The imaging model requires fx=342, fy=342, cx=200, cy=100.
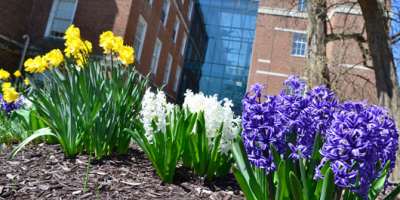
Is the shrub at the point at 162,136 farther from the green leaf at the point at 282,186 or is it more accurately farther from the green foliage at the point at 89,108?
the green leaf at the point at 282,186

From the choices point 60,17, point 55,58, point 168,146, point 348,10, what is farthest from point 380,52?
point 60,17

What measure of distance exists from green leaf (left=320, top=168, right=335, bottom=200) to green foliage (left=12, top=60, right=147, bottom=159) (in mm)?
2218

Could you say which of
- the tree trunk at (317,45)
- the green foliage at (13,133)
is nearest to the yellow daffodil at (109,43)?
the green foliage at (13,133)

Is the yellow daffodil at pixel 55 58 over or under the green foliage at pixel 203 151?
over

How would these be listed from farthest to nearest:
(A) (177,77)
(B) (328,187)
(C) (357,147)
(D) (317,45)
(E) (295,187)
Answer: (A) (177,77)
(D) (317,45)
(E) (295,187)
(B) (328,187)
(C) (357,147)

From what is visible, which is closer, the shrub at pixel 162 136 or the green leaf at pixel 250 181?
the green leaf at pixel 250 181

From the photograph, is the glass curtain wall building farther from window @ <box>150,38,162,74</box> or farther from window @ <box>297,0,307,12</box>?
window @ <box>297,0,307,12</box>

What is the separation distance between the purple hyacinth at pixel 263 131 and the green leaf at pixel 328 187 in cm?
34

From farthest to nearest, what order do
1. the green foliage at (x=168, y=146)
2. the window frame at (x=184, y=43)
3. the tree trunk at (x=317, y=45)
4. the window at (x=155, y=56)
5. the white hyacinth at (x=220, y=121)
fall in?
the window frame at (x=184, y=43), the window at (x=155, y=56), the tree trunk at (x=317, y=45), the white hyacinth at (x=220, y=121), the green foliage at (x=168, y=146)

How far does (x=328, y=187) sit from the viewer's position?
6.08ft

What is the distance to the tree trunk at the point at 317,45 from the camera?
751 cm

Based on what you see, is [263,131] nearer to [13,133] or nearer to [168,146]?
[168,146]

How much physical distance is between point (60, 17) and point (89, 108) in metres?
14.2

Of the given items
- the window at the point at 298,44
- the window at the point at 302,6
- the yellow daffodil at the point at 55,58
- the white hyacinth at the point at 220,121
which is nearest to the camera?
the white hyacinth at the point at 220,121
